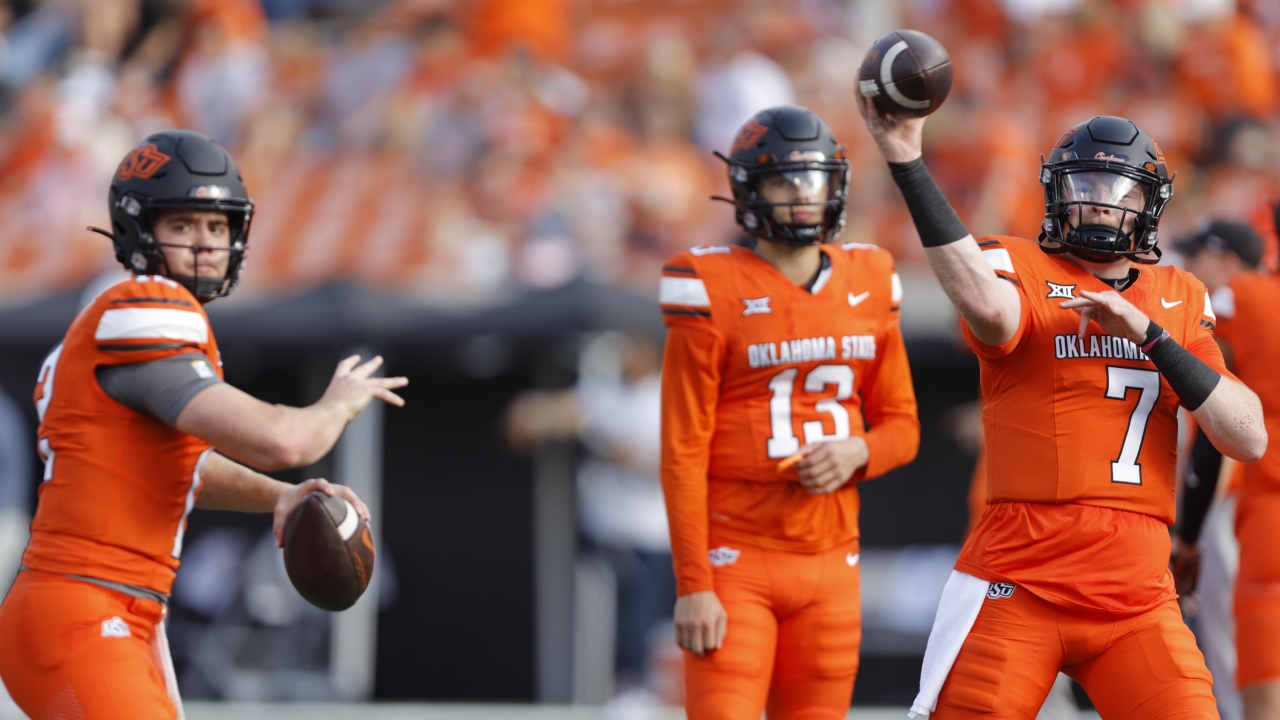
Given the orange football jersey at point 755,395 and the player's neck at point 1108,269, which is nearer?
the player's neck at point 1108,269

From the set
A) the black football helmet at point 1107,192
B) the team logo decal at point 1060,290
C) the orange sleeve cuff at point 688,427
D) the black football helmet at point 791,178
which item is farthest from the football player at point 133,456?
the black football helmet at point 1107,192

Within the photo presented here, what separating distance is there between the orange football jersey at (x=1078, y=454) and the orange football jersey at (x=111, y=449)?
2051 millimetres

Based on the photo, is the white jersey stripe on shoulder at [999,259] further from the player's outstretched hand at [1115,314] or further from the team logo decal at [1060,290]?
the player's outstretched hand at [1115,314]

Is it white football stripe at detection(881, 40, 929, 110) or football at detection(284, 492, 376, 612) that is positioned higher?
white football stripe at detection(881, 40, 929, 110)

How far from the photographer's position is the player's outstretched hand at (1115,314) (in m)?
3.48

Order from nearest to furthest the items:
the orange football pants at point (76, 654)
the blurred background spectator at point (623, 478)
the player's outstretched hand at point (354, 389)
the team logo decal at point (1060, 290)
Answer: the orange football pants at point (76, 654)
the player's outstretched hand at point (354, 389)
the team logo decal at point (1060, 290)
the blurred background spectator at point (623, 478)

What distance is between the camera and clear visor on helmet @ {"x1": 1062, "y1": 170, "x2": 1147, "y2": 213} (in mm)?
3777

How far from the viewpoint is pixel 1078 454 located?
3719mm

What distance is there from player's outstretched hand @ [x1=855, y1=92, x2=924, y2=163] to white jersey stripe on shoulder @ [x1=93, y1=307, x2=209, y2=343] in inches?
69.5

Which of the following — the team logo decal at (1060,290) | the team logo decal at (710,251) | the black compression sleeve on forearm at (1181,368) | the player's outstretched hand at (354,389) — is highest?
the team logo decal at (710,251)

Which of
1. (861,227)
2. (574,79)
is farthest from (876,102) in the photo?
(574,79)

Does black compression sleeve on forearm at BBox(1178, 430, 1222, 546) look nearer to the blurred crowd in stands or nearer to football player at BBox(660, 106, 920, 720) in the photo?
football player at BBox(660, 106, 920, 720)

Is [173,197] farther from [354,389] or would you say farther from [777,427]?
[777,427]

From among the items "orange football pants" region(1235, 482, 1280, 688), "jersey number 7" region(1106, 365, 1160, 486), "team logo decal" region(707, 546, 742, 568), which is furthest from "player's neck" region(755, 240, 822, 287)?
"orange football pants" region(1235, 482, 1280, 688)
